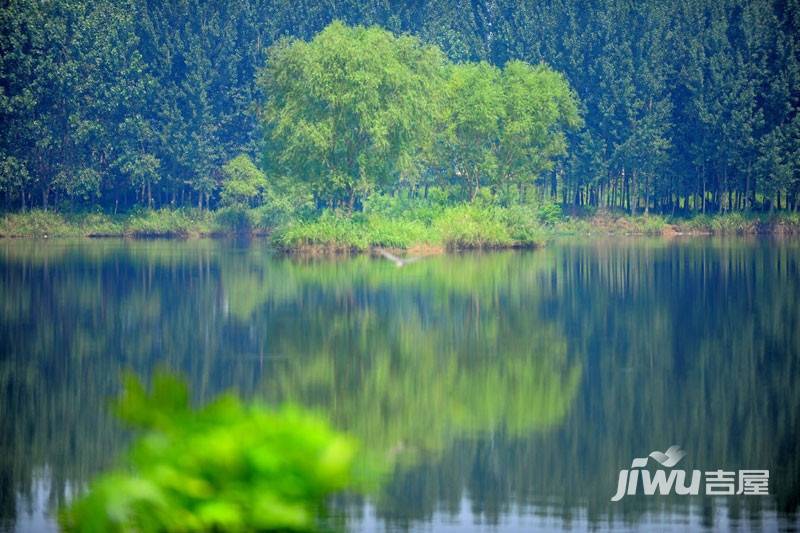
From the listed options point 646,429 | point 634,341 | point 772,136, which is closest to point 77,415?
point 646,429

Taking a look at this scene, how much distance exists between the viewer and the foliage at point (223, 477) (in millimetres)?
5109

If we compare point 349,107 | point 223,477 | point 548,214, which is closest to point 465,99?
point 548,214

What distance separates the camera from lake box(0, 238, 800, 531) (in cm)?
1474

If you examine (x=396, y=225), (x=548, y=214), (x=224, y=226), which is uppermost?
(x=548, y=214)

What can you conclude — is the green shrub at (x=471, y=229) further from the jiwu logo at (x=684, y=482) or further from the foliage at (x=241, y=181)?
the jiwu logo at (x=684, y=482)

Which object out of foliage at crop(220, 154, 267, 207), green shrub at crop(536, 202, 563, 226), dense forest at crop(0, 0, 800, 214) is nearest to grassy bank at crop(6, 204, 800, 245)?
green shrub at crop(536, 202, 563, 226)

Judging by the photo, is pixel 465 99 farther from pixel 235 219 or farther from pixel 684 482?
pixel 684 482

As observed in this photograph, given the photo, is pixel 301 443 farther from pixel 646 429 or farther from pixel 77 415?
pixel 77 415

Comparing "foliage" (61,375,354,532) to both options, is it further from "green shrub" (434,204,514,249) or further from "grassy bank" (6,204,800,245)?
"green shrub" (434,204,514,249)

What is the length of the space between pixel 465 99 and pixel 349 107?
12972 mm

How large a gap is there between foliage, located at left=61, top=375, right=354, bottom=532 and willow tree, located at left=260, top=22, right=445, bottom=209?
2002 inches

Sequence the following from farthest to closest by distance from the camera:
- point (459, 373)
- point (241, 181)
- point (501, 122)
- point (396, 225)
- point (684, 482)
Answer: point (241, 181) < point (501, 122) < point (396, 225) < point (459, 373) < point (684, 482)

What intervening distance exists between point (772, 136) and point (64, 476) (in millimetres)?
67060

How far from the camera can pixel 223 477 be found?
525cm
